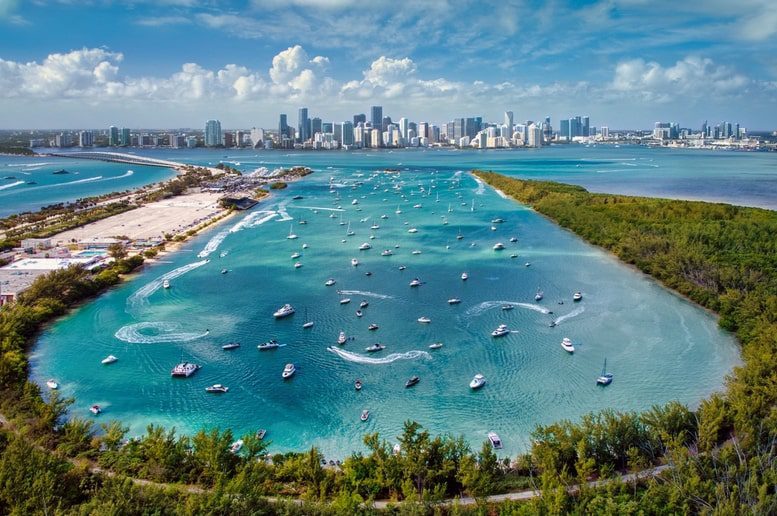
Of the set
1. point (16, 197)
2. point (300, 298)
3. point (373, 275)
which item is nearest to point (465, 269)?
point (373, 275)

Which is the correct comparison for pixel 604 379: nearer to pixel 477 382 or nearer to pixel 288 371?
pixel 477 382

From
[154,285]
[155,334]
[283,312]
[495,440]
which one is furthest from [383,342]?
[154,285]

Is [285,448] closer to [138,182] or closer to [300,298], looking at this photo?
[300,298]

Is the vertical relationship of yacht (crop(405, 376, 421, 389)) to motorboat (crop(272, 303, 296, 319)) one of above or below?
below

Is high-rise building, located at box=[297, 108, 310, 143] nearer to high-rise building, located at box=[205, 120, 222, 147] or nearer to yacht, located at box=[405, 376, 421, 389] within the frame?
high-rise building, located at box=[205, 120, 222, 147]

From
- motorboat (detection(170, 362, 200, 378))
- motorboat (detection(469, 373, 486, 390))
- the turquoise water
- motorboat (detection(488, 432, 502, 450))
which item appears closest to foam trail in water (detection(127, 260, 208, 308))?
the turquoise water

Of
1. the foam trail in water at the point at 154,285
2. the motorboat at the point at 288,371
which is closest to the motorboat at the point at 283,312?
the motorboat at the point at 288,371
